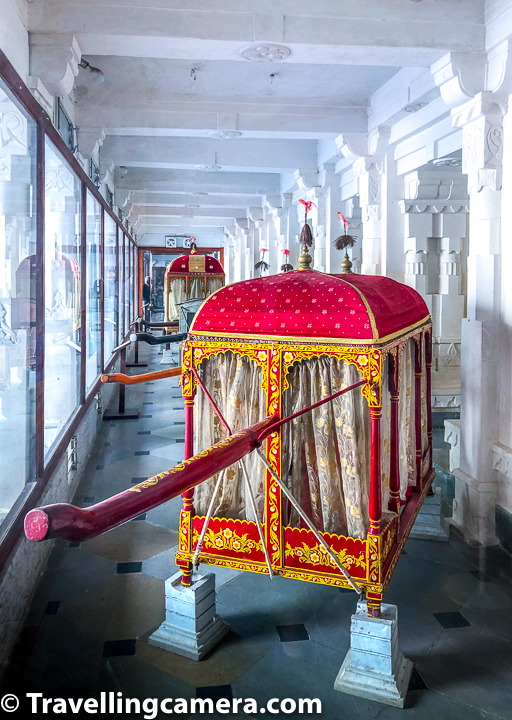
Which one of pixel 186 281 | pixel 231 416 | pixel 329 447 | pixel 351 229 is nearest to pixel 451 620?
pixel 329 447

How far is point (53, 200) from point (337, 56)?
2195mm

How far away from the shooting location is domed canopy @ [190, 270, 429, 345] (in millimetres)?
2650

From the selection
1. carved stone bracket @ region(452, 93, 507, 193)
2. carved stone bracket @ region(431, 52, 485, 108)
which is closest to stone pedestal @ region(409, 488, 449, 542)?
carved stone bracket @ region(452, 93, 507, 193)

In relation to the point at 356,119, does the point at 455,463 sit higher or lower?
lower

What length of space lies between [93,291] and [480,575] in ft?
17.0

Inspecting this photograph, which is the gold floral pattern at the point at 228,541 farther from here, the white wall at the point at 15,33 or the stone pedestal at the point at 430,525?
the white wall at the point at 15,33

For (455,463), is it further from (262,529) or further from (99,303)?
(99,303)

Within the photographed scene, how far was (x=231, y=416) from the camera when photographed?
3004 millimetres

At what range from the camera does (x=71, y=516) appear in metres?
1.64

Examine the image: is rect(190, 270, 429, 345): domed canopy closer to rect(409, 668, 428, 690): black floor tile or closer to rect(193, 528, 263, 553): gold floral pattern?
rect(193, 528, 263, 553): gold floral pattern

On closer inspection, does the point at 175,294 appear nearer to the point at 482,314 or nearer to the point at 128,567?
the point at 482,314

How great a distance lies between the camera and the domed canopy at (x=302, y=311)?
2.65 meters

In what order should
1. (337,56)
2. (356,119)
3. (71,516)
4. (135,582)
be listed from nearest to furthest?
(71,516) < (135,582) < (337,56) < (356,119)

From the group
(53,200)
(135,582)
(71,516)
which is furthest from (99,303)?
(71,516)
